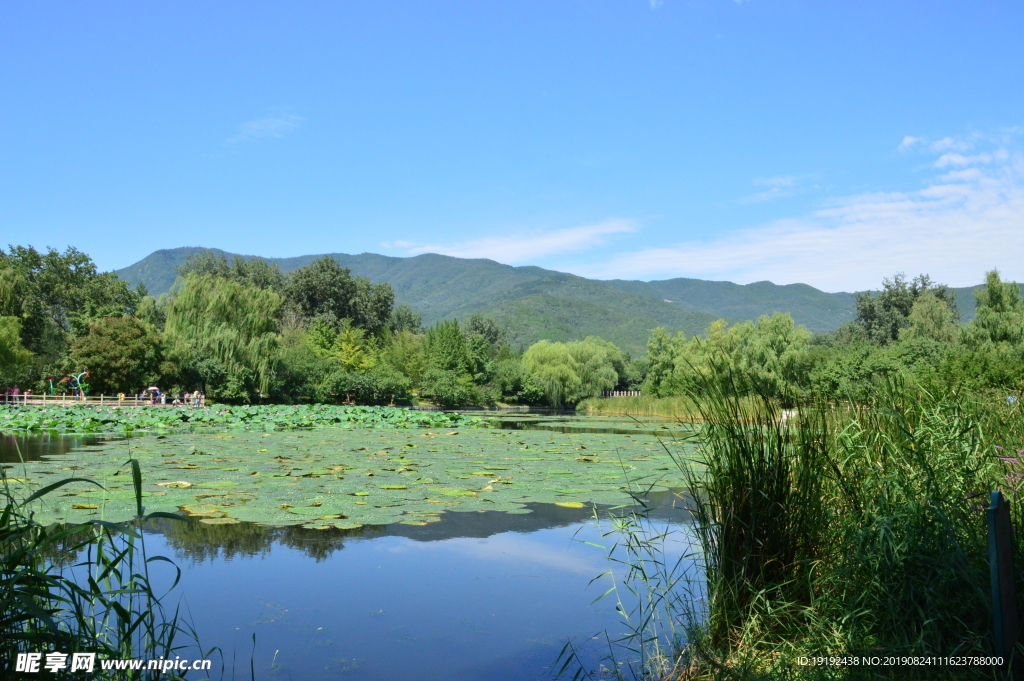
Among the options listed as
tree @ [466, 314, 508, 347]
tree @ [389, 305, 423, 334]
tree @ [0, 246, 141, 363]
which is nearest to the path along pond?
tree @ [0, 246, 141, 363]

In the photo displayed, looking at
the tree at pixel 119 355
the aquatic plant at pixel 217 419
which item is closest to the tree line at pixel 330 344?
the tree at pixel 119 355

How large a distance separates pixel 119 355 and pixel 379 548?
107 feet

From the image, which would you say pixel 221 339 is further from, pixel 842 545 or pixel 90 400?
pixel 842 545

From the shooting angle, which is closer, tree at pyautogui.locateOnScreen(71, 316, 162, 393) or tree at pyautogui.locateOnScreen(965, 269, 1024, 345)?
tree at pyautogui.locateOnScreen(71, 316, 162, 393)

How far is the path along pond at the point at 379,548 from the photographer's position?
16.1 feet

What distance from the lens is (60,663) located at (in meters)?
3.00

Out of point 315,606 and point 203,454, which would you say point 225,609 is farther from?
point 203,454

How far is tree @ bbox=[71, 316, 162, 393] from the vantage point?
3497cm

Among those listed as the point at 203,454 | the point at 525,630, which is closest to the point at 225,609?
the point at 525,630

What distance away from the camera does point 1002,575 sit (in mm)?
2723

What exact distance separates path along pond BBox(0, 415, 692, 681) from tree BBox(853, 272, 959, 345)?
56765mm

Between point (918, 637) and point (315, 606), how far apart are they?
4.13 m

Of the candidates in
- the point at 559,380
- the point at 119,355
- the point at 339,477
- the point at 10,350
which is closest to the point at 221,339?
the point at 119,355

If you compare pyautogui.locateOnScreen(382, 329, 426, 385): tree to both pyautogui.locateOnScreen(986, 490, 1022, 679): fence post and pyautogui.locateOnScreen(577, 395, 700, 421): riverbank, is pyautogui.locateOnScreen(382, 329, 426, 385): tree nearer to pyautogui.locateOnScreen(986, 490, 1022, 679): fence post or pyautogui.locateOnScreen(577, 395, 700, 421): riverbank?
pyautogui.locateOnScreen(577, 395, 700, 421): riverbank
